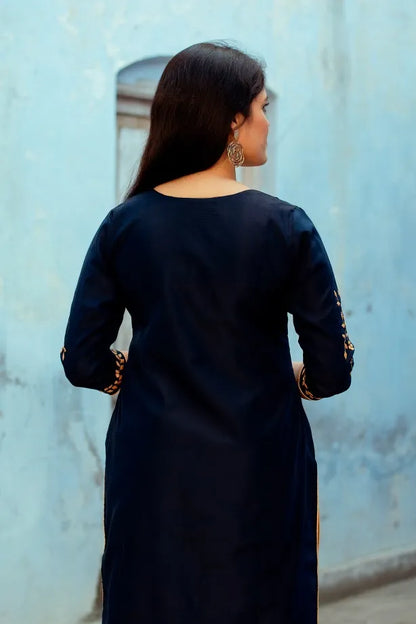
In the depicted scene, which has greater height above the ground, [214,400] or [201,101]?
[201,101]

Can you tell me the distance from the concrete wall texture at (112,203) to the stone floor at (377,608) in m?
0.20

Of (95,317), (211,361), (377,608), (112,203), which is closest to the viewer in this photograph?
(211,361)

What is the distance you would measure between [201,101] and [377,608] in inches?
135

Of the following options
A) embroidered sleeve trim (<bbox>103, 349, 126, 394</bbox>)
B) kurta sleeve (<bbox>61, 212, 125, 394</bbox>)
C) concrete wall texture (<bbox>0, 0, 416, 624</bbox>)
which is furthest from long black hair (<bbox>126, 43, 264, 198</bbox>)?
concrete wall texture (<bbox>0, 0, 416, 624</bbox>)

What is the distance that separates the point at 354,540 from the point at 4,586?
1.95 m

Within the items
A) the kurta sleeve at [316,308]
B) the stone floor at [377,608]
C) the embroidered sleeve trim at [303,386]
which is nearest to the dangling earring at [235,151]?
the kurta sleeve at [316,308]

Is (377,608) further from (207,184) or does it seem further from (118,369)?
(207,184)

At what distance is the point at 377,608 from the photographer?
4.84 meters

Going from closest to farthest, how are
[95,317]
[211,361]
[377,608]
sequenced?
[211,361]
[95,317]
[377,608]

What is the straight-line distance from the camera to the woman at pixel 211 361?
197 cm

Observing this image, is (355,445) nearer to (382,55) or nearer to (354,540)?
(354,540)

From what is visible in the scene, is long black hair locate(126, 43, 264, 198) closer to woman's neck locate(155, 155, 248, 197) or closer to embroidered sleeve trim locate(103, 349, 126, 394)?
woman's neck locate(155, 155, 248, 197)

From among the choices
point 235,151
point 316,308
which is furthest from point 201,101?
point 316,308

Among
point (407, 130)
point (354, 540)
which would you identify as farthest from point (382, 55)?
point (354, 540)
